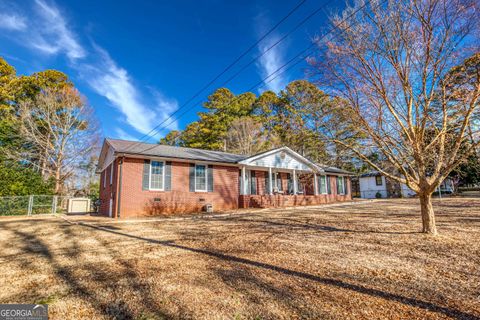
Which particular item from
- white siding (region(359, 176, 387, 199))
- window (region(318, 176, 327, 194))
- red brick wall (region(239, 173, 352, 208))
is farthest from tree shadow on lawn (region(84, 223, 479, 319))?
white siding (region(359, 176, 387, 199))

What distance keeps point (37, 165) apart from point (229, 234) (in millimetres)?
22340

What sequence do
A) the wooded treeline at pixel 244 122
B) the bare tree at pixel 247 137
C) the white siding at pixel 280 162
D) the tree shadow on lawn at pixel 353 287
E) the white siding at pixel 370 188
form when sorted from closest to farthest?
1. the tree shadow on lawn at pixel 353 287
2. the white siding at pixel 280 162
3. the bare tree at pixel 247 137
4. the wooded treeline at pixel 244 122
5. the white siding at pixel 370 188

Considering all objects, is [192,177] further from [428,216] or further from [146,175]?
[428,216]

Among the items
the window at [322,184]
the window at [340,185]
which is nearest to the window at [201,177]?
the window at [322,184]

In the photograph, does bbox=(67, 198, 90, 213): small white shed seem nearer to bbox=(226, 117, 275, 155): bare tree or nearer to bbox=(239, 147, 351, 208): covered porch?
bbox=(239, 147, 351, 208): covered porch

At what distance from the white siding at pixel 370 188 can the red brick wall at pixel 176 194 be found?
24561 millimetres

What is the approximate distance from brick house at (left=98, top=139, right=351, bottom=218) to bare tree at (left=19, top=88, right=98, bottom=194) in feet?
21.3

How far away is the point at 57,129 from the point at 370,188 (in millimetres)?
37436

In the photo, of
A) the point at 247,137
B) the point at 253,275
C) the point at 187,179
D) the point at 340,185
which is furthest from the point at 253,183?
the point at 253,275

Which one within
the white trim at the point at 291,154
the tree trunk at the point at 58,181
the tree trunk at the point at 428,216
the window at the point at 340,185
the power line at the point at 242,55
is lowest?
the tree trunk at the point at 428,216

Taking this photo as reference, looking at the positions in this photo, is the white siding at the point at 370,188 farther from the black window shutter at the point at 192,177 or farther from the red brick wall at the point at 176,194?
the black window shutter at the point at 192,177

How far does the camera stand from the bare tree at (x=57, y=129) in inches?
820

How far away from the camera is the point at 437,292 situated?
3.02 metres

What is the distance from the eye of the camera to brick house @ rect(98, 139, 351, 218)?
12.5 meters
